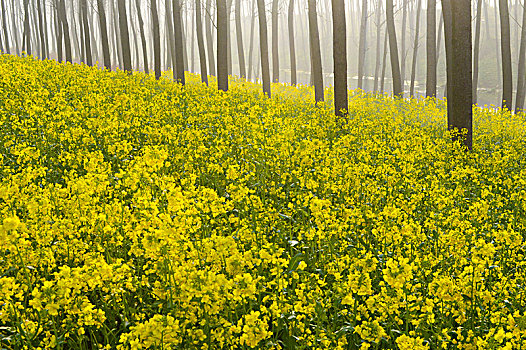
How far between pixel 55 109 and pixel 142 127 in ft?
6.19

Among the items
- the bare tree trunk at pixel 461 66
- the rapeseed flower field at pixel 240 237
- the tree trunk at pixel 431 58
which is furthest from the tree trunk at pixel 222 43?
the tree trunk at pixel 431 58

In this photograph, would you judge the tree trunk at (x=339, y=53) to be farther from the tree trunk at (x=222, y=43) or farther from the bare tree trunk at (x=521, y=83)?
the bare tree trunk at (x=521, y=83)

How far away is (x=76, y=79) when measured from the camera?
37.0 ft

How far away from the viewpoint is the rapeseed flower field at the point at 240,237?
293cm

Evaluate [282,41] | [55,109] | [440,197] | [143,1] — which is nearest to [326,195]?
[440,197]

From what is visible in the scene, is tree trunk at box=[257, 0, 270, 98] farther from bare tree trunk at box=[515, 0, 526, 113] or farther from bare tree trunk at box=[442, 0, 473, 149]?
bare tree trunk at box=[515, 0, 526, 113]

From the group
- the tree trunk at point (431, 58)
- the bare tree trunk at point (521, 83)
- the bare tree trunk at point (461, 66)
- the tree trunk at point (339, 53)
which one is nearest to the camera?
the bare tree trunk at point (461, 66)

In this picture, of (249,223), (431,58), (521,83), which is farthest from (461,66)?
(521,83)

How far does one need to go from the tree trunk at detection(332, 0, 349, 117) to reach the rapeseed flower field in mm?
1476

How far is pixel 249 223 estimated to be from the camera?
470cm

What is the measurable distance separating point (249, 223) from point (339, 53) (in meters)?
7.47

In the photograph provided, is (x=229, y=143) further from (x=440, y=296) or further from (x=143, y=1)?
(x=143, y=1)

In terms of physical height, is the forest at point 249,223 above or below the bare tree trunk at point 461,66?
below

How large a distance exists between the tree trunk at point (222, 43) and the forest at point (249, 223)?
5 centimetres
